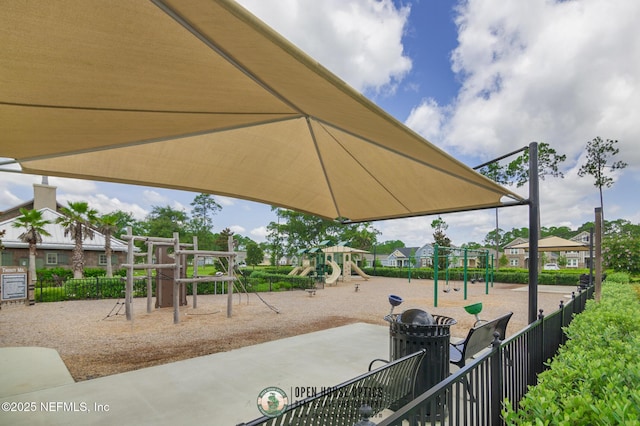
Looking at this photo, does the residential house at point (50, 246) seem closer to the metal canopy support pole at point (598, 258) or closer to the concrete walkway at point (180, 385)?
the concrete walkway at point (180, 385)

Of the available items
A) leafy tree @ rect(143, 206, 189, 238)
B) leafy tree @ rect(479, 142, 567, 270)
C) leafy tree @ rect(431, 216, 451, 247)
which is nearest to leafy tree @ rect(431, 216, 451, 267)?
leafy tree @ rect(431, 216, 451, 247)

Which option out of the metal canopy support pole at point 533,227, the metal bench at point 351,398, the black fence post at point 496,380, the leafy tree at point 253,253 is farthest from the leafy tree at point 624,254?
the leafy tree at point 253,253

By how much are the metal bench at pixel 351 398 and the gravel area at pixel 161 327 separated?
162 inches

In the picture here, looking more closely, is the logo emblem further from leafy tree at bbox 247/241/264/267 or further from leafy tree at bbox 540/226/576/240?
leafy tree at bbox 540/226/576/240

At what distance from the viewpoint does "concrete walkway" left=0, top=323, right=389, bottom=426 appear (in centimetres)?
322

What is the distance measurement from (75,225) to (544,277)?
30.6 m

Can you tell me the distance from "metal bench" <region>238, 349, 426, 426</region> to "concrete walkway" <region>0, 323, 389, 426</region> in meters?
1.55

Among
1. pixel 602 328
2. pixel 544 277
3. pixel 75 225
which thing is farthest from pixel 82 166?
pixel 544 277

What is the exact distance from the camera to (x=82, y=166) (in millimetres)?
3844

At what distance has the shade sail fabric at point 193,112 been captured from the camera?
1.63m

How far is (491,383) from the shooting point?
2.24 meters

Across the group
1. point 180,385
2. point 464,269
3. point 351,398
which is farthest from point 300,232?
point 351,398

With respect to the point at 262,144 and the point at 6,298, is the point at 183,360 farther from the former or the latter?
the point at 6,298

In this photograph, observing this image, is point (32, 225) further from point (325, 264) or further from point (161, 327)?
point (325, 264)
